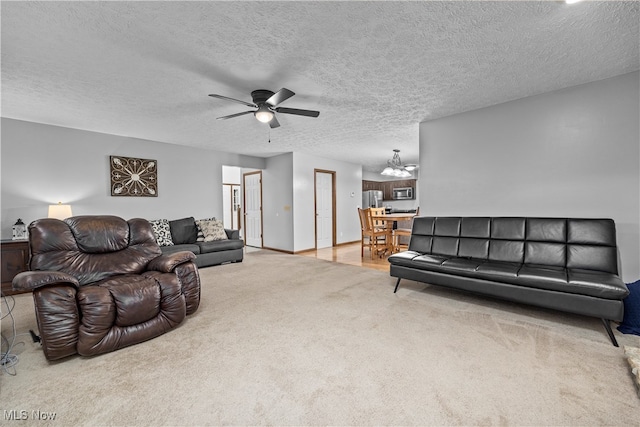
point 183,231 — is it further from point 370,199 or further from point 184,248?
point 370,199

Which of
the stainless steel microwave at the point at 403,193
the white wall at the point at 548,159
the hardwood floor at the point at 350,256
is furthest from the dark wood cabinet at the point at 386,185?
the white wall at the point at 548,159

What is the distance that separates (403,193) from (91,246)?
8849 millimetres

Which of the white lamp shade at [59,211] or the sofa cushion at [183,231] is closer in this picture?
the white lamp shade at [59,211]

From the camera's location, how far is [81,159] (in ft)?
15.1

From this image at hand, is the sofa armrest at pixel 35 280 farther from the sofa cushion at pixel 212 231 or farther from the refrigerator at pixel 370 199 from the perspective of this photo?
the refrigerator at pixel 370 199

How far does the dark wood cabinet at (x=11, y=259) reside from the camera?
3594mm

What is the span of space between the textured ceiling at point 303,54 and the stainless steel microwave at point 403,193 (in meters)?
5.92

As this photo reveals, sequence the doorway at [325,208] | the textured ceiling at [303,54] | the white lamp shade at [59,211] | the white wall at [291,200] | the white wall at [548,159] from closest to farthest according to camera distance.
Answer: the textured ceiling at [303,54] < the white wall at [548,159] < the white lamp shade at [59,211] < the white wall at [291,200] < the doorway at [325,208]

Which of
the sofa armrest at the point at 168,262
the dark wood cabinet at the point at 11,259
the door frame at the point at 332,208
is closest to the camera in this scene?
the sofa armrest at the point at 168,262

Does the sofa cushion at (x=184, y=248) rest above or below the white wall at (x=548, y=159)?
below

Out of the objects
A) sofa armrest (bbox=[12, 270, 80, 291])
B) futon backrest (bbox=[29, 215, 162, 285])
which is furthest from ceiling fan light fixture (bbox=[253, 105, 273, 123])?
sofa armrest (bbox=[12, 270, 80, 291])

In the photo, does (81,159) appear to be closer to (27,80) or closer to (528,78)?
(27,80)

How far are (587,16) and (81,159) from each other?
21.0 feet

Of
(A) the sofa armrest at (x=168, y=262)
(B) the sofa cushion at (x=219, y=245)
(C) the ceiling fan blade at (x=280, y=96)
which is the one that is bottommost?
(B) the sofa cushion at (x=219, y=245)
